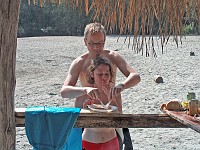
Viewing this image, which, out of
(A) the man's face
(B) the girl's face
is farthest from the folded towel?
(A) the man's face

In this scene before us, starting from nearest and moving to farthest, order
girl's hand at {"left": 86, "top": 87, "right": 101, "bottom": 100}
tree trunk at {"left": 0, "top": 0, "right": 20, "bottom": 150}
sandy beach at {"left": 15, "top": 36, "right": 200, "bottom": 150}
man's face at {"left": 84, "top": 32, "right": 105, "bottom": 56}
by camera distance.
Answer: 1. tree trunk at {"left": 0, "top": 0, "right": 20, "bottom": 150}
2. girl's hand at {"left": 86, "top": 87, "right": 101, "bottom": 100}
3. man's face at {"left": 84, "top": 32, "right": 105, "bottom": 56}
4. sandy beach at {"left": 15, "top": 36, "right": 200, "bottom": 150}

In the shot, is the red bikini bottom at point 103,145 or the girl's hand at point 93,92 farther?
the red bikini bottom at point 103,145

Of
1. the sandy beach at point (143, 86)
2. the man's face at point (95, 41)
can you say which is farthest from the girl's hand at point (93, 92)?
the sandy beach at point (143, 86)

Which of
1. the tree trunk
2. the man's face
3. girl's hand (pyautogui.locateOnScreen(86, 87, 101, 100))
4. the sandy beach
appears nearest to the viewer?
the tree trunk

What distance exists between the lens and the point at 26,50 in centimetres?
1230

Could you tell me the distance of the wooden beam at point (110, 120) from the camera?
1687 millimetres

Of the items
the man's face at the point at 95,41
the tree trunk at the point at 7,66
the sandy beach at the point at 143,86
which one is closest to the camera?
the tree trunk at the point at 7,66

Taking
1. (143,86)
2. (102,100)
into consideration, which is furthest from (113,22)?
(143,86)

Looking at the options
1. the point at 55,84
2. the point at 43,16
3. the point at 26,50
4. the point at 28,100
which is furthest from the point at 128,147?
the point at 43,16

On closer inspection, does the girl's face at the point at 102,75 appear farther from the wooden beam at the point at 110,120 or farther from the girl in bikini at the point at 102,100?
the wooden beam at the point at 110,120

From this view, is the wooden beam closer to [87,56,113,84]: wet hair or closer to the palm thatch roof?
[87,56,113,84]: wet hair

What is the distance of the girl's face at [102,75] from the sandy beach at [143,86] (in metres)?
1.16

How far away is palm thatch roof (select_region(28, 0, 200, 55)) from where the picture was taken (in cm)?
162

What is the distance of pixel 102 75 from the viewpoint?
1.70 m
